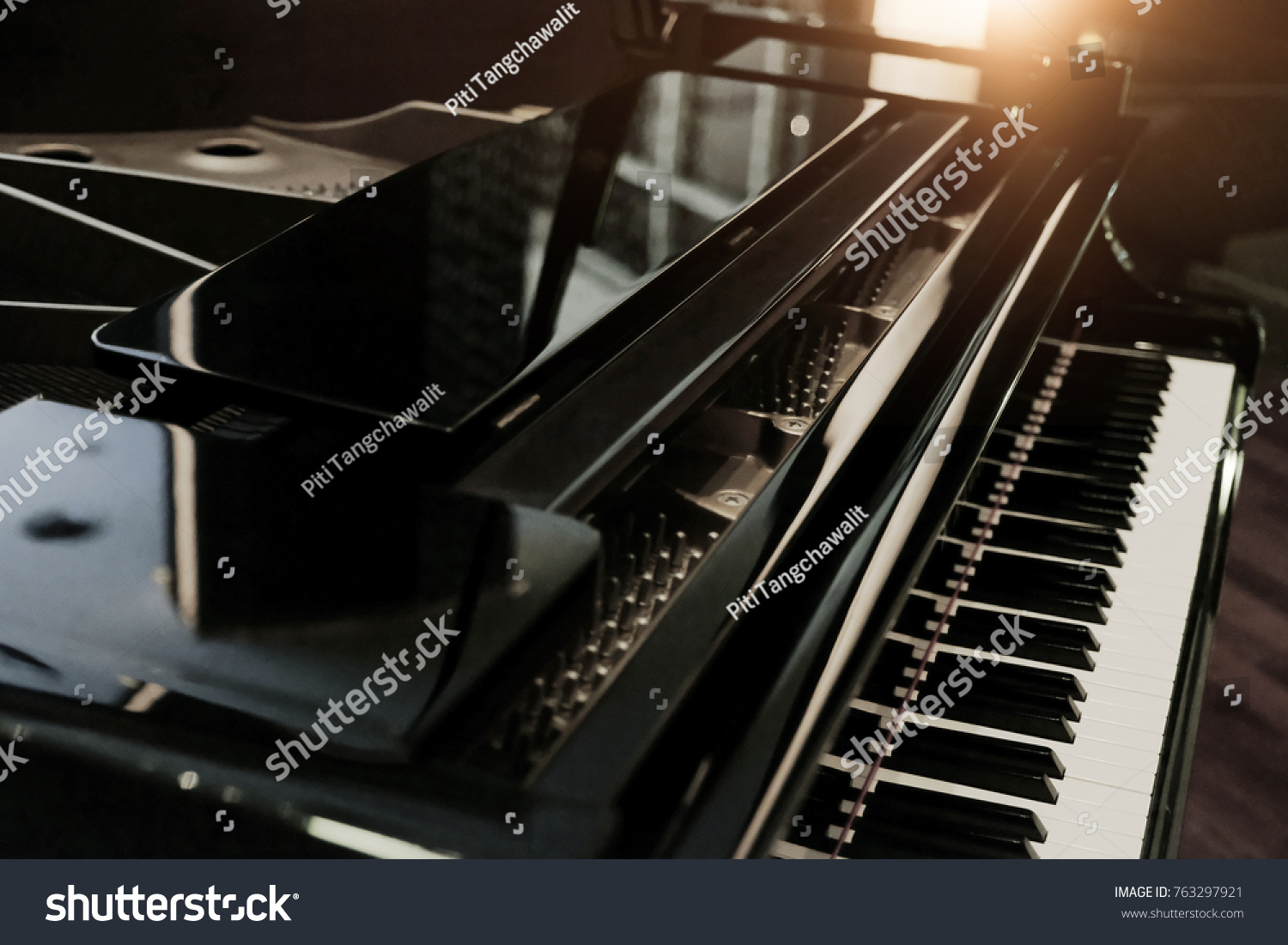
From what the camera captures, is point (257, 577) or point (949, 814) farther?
point (949, 814)

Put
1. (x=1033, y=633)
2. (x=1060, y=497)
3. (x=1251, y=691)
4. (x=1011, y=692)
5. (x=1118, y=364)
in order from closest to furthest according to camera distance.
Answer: (x=1011, y=692)
(x=1033, y=633)
(x=1060, y=497)
(x=1118, y=364)
(x=1251, y=691)

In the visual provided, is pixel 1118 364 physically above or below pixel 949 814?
above

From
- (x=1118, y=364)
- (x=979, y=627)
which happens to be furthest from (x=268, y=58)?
(x=979, y=627)

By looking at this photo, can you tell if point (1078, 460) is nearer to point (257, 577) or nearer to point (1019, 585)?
point (1019, 585)

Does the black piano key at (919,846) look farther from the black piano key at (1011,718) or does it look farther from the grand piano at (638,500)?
the black piano key at (1011,718)

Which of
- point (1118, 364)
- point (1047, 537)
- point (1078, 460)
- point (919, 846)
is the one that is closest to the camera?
point (919, 846)

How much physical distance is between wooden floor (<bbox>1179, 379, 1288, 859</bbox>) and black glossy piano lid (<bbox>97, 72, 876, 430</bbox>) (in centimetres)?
180

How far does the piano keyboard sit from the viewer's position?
1.18 metres

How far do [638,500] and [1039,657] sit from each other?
63 centimetres

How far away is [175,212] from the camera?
7.55 feet

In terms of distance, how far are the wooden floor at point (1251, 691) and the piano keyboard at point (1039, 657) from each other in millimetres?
1087

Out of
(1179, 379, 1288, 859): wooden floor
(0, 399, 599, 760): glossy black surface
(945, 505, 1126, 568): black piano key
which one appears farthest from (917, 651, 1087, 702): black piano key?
(1179, 379, 1288, 859): wooden floor

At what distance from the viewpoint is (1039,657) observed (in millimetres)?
1439
